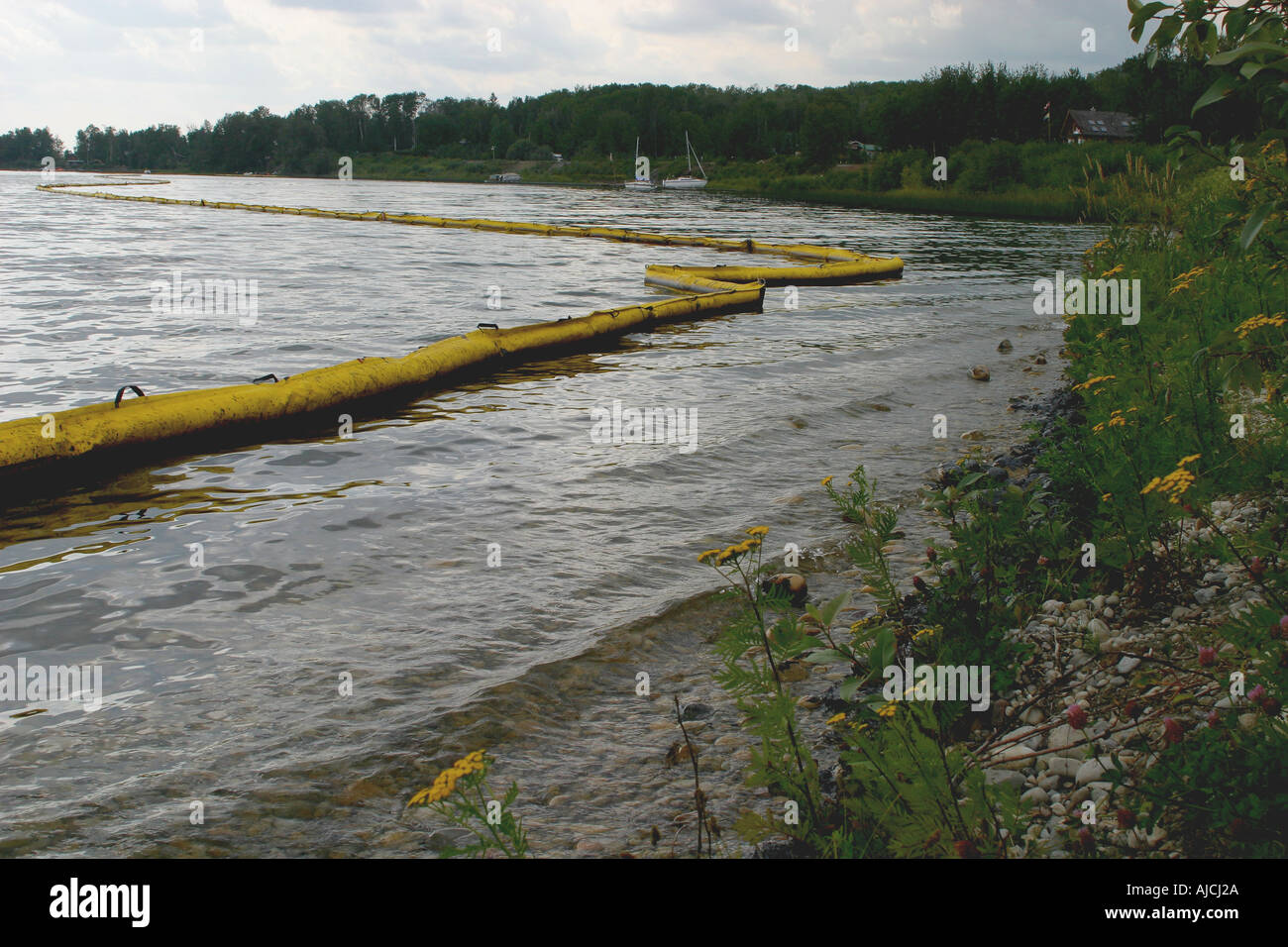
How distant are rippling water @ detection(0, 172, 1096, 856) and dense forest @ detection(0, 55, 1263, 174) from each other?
85.1 m

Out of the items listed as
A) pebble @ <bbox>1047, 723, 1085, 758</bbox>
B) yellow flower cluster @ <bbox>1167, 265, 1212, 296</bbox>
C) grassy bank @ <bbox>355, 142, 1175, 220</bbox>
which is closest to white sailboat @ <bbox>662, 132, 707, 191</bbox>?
grassy bank @ <bbox>355, 142, 1175, 220</bbox>

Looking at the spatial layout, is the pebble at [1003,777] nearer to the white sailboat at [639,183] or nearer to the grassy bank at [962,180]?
the grassy bank at [962,180]

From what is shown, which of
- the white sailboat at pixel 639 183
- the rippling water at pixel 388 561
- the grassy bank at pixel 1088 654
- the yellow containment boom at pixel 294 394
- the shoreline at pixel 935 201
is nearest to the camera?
the grassy bank at pixel 1088 654

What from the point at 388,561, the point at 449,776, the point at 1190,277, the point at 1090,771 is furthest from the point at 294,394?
the point at 1190,277

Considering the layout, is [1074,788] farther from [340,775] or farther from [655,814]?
[340,775]

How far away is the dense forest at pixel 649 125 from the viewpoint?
92188 mm

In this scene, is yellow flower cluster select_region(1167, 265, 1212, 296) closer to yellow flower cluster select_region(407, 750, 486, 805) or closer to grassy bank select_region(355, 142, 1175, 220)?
yellow flower cluster select_region(407, 750, 486, 805)

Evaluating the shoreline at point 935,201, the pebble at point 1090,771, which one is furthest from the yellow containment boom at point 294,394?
the shoreline at point 935,201

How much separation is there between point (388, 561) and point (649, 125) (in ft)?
558

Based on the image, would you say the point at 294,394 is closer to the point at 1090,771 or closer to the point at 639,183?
the point at 1090,771

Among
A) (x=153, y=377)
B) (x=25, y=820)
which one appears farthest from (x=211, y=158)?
(x=25, y=820)

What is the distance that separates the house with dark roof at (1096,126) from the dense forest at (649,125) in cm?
167

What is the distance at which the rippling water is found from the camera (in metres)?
4.19
